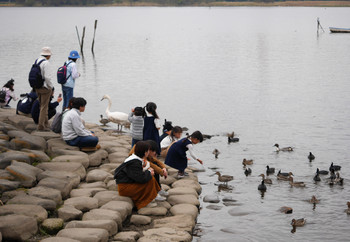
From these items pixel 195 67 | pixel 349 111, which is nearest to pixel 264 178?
pixel 349 111

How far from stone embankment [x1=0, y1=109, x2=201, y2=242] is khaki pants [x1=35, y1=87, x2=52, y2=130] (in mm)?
1009

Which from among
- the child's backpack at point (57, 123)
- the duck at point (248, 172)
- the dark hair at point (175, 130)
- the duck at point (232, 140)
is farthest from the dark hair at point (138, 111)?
the duck at point (232, 140)

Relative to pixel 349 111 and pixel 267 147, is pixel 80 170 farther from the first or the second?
pixel 349 111

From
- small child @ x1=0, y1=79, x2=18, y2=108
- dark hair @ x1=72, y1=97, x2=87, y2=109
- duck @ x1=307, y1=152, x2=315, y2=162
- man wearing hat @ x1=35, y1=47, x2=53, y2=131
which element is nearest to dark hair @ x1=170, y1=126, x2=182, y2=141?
dark hair @ x1=72, y1=97, x2=87, y2=109

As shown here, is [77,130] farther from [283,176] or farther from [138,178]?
[283,176]

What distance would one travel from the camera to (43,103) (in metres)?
16.5

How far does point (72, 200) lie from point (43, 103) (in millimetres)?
5716

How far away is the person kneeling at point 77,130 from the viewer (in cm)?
1454

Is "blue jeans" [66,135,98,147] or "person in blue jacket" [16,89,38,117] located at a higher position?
"person in blue jacket" [16,89,38,117]

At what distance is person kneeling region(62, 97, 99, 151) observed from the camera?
47.7 feet

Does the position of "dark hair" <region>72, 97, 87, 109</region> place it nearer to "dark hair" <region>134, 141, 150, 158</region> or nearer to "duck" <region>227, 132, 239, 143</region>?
"dark hair" <region>134, 141, 150, 158</region>

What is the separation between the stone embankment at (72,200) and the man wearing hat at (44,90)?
1.07 metres

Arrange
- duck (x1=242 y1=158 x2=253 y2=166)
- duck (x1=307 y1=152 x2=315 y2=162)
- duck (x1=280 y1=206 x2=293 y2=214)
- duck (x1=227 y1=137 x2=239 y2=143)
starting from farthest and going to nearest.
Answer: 1. duck (x1=227 y1=137 x2=239 y2=143)
2. duck (x1=307 y1=152 x2=315 y2=162)
3. duck (x1=242 y1=158 x2=253 y2=166)
4. duck (x1=280 y1=206 x2=293 y2=214)

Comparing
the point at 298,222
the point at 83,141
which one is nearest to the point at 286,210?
the point at 298,222
